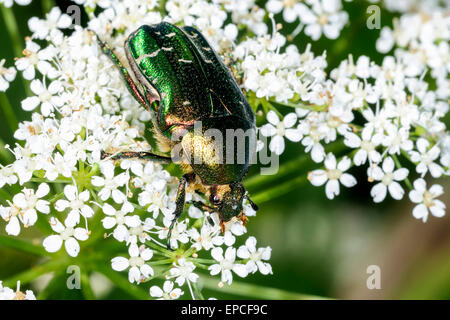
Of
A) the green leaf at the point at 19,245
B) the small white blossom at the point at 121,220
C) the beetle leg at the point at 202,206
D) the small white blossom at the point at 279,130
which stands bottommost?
the green leaf at the point at 19,245

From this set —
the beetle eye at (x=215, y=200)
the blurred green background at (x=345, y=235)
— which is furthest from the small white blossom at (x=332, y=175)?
the blurred green background at (x=345, y=235)

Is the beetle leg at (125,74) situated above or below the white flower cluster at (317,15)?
below

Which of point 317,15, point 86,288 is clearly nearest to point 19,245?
point 86,288

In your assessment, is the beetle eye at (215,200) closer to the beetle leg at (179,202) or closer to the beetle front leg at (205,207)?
the beetle front leg at (205,207)

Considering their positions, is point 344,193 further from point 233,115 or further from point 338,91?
point 233,115

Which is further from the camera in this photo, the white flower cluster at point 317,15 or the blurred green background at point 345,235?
the blurred green background at point 345,235

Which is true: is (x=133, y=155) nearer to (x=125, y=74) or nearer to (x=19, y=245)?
(x=125, y=74)

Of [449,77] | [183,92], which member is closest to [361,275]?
[449,77]
